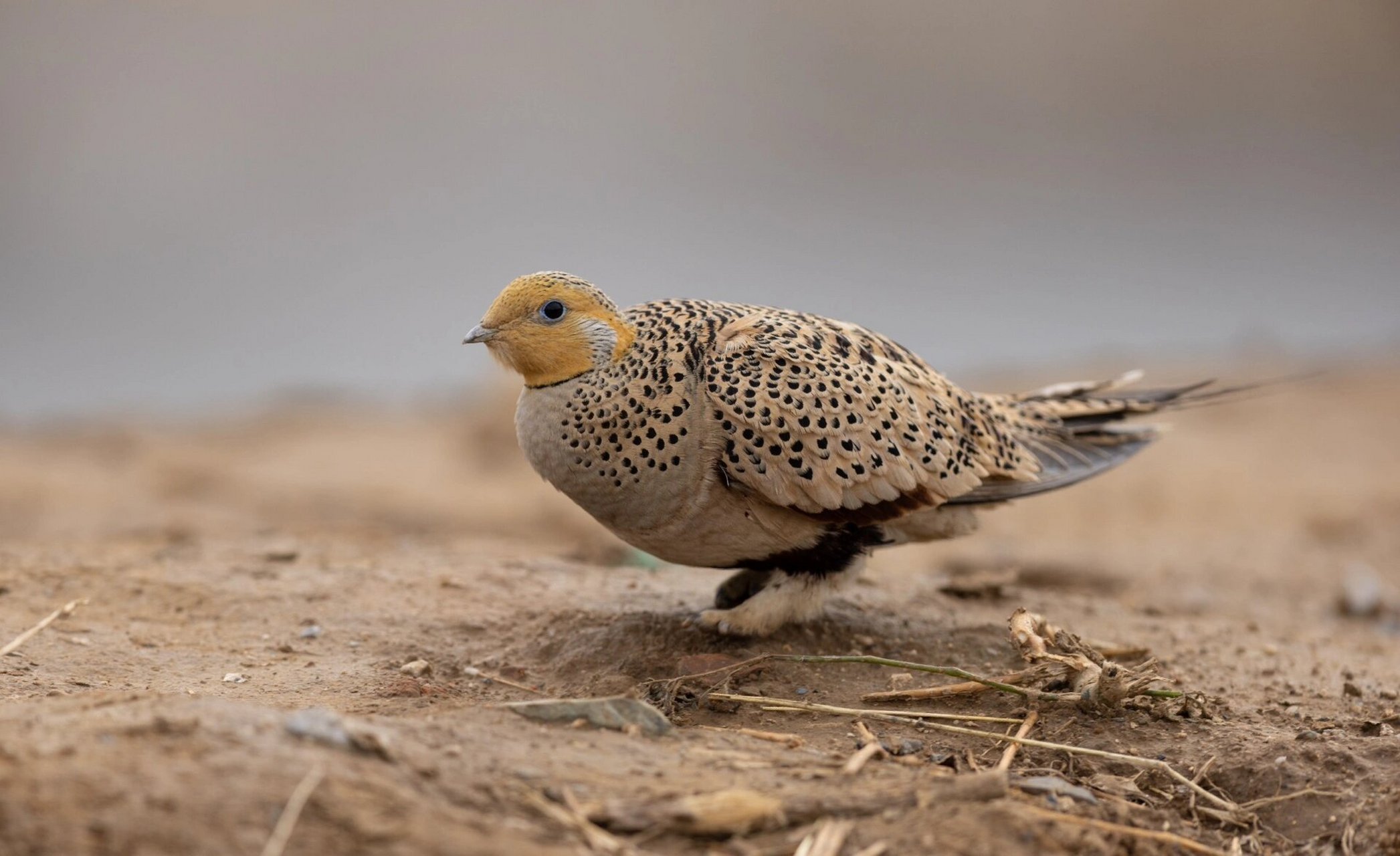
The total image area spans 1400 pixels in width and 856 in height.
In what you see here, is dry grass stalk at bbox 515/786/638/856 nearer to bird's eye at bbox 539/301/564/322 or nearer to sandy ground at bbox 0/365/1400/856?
sandy ground at bbox 0/365/1400/856

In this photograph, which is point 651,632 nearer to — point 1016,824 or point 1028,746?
point 1028,746

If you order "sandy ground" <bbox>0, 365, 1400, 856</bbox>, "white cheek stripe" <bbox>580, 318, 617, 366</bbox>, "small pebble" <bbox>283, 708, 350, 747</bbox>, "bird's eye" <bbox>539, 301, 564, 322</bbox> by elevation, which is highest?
"bird's eye" <bbox>539, 301, 564, 322</bbox>

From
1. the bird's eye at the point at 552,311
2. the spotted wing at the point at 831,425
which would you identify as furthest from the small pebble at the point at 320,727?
the bird's eye at the point at 552,311

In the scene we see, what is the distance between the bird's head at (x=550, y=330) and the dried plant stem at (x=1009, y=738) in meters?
1.15

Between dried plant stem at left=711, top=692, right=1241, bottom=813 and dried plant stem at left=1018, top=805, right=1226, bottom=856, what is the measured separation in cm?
34

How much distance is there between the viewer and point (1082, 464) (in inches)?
186

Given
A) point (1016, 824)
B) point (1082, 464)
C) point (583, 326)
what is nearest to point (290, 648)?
point (583, 326)

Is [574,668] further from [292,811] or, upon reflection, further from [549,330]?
[292,811]

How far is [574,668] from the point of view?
412 cm

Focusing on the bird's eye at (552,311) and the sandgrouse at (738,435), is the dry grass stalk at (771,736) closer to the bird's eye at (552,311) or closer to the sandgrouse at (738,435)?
the sandgrouse at (738,435)

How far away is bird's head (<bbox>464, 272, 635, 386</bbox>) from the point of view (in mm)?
3996

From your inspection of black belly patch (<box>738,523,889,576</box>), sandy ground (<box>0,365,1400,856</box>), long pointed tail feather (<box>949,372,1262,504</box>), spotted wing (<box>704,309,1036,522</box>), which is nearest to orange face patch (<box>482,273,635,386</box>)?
spotted wing (<box>704,309,1036,522</box>)

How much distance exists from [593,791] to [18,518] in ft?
23.9

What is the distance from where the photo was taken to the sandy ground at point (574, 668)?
8.10 feet
